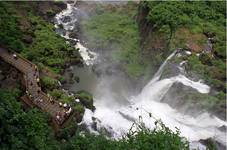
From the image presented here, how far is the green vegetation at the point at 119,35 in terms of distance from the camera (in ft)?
124

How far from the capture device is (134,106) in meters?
33.8

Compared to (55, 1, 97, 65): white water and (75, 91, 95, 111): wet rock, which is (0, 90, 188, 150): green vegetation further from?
(55, 1, 97, 65): white water

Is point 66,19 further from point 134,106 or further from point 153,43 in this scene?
point 134,106

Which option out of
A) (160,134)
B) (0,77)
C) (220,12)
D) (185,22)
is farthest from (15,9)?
(160,134)

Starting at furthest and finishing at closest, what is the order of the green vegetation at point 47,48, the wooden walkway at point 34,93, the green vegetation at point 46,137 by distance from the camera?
1. the green vegetation at point 47,48
2. the wooden walkway at point 34,93
3. the green vegetation at point 46,137

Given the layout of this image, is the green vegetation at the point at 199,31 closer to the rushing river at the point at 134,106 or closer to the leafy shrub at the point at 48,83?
the rushing river at the point at 134,106

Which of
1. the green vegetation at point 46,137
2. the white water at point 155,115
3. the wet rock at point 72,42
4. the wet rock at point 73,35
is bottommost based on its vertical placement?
the green vegetation at point 46,137

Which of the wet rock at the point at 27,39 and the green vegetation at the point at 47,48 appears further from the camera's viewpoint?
the wet rock at the point at 27,39

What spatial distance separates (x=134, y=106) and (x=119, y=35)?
8.91 m

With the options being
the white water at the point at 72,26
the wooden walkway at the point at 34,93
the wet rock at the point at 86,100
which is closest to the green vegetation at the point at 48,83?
the wooden walkway at the point at 34,93

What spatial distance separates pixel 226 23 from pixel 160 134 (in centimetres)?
2176

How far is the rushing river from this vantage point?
31219 mm

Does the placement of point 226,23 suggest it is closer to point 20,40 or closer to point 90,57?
point 90,57

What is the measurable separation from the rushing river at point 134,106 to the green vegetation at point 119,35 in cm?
124
